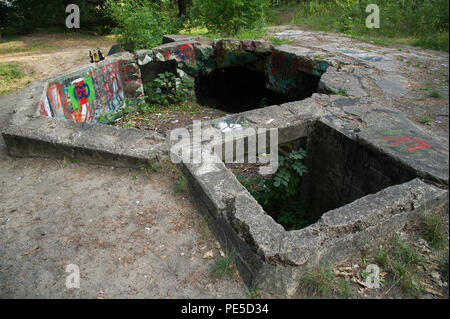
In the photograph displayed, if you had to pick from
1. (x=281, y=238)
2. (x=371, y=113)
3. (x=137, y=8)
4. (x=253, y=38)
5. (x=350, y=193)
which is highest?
(x=137, y=8)

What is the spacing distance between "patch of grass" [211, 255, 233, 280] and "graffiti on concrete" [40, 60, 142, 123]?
3.29 m

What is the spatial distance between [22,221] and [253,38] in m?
5.76

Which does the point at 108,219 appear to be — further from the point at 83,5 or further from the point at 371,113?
the point at 83,5

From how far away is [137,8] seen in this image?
6617 mm

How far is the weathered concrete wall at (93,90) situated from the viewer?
4590 mm

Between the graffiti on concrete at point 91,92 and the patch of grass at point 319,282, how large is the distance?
381 centimetres

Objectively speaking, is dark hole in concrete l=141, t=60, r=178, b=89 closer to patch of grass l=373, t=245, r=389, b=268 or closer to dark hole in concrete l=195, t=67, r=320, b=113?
dark hole in concrete l=195, t=67, r=320, b=113

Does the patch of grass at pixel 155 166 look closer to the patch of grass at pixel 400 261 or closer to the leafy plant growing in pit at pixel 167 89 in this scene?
the patch of grass at pixel 400 261

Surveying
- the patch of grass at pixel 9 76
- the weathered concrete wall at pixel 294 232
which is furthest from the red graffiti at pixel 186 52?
the weathered concrete wall at pixel 294 232

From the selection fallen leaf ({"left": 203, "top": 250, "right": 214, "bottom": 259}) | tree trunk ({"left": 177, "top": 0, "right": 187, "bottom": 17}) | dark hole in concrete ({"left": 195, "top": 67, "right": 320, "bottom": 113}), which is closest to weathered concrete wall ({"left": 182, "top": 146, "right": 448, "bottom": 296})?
fallen leaf ({"left": 203, "top": 250, "right": 214, "bottom": 259})

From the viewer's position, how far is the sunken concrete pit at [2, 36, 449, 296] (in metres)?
1.93

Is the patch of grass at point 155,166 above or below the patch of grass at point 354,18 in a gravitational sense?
below

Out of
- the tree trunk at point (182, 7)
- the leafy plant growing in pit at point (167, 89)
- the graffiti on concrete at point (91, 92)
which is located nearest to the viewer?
the graffiti on concrete at point (91, 92)
